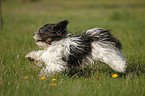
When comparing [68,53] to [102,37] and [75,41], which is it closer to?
[75,41]

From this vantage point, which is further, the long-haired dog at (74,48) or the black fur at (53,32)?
the black fur at (53,32)

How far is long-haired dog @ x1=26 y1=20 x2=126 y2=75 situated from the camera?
2916mm

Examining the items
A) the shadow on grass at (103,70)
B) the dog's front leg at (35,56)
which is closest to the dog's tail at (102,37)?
the shadow on grass at (103,70)

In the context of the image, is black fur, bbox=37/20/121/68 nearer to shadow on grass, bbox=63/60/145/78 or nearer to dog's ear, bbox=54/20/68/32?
dog's ear, bbox=54/20/68/32

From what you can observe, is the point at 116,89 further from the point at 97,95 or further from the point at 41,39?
the point at 41,39

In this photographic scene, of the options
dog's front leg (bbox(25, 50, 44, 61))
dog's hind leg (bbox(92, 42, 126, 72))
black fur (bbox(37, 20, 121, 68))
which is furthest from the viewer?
dog's front leg (bbox(25, 50, 44, 61))

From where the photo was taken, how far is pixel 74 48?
2.95 metres

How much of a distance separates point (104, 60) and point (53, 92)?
1.05 meters

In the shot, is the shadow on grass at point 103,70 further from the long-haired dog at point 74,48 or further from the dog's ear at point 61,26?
the dog's ear at point 61,26

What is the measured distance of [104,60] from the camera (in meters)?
2.93

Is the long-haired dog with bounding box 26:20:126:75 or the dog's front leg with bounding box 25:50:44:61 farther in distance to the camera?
the dog's front leg with bounding box 25:50:44:61

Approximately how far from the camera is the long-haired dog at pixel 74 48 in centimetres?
292

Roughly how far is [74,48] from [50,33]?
20.5 inches

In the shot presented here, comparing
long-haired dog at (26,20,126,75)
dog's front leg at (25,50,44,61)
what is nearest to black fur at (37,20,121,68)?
long-haired dog at (26,20,126,75)
